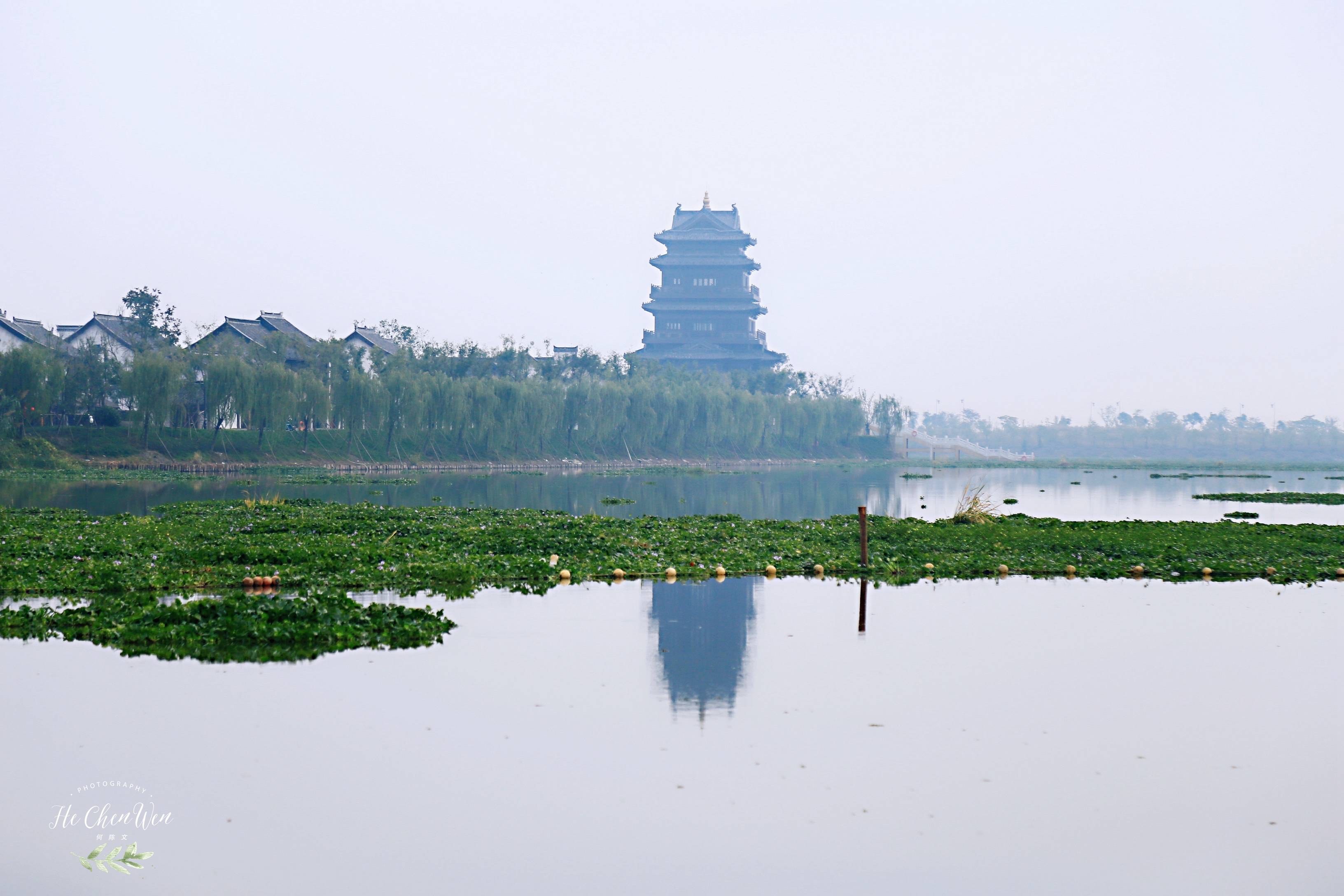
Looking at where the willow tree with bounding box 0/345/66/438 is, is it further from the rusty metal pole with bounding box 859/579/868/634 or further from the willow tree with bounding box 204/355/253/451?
the rusty metal pole with bounding box 859/579/868/634

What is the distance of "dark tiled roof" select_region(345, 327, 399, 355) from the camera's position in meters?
67.6

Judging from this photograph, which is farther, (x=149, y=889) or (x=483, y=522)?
(x=483, y=522)

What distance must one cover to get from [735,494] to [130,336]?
36053mm

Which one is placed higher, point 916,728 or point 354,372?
point 354,372

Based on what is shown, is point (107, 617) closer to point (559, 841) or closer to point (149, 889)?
point (149, 889)

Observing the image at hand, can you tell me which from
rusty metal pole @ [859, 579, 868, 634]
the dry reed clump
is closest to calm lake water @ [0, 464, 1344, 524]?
the dry reed clump

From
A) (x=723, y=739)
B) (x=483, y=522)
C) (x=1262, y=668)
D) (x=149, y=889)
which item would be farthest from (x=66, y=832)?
(x=483, y=522)

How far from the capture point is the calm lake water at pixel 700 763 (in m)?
5.00

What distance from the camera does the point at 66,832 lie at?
528cm

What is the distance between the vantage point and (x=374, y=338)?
226 feet

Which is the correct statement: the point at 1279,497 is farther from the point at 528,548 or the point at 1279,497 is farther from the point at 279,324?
the point at 279,324

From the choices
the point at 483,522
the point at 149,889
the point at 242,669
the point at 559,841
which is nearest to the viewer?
the point at 149,889

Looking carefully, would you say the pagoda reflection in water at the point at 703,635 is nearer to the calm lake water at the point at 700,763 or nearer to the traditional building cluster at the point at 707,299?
the calm lake water at the point at 700,763

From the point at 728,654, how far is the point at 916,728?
7.54 ft
